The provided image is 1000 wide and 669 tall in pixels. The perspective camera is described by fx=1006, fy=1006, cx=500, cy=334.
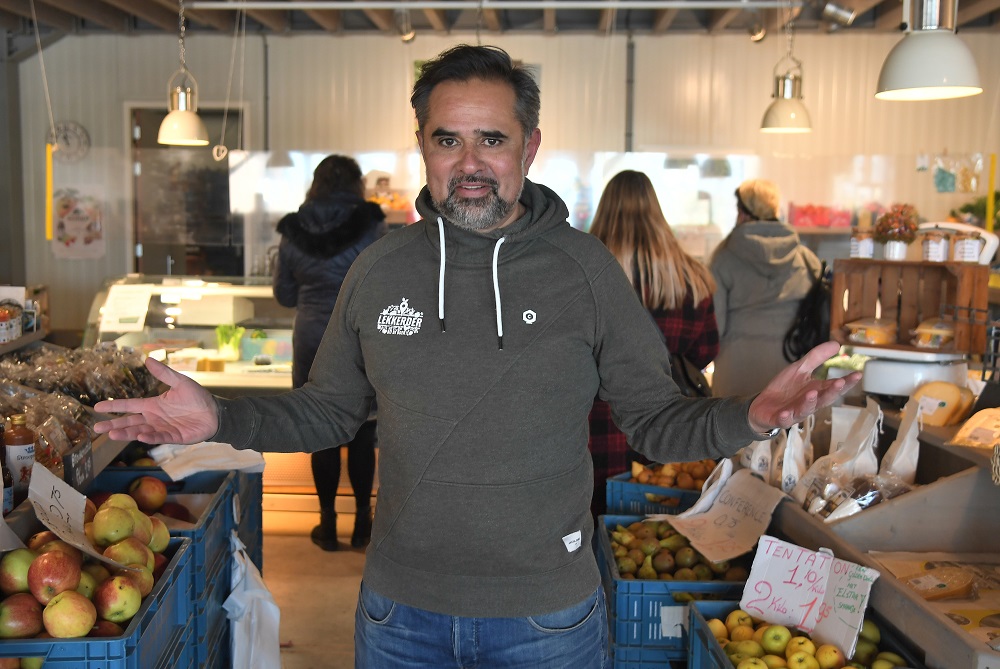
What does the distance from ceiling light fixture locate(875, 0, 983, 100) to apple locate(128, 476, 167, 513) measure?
2.89 meters

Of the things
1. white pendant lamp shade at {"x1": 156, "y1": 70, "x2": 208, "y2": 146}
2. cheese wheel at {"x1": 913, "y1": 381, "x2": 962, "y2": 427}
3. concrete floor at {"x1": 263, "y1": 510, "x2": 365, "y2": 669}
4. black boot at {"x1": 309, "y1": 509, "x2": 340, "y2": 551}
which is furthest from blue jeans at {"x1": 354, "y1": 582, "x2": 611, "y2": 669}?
white pendant lamp shade at {"x1": 156, "y1": 70, "x2": 208, "y2": 146}

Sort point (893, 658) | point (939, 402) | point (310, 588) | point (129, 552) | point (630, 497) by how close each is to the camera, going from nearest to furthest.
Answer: point (893, 658)
point (129, 552)
point (939, 402)
point (630, 497)
point (310, 588)

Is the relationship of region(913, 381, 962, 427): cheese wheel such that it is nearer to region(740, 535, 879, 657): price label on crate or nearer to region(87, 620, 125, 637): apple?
region(740, 535, 879, 657): price label on crate

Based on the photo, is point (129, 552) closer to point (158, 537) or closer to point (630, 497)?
point (158, 537)

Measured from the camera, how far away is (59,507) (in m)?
2.35

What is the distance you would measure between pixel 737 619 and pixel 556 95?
783cm

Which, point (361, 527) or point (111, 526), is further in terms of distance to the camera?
point (361, 527)

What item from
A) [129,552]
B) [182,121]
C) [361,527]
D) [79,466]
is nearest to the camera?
[129,552]

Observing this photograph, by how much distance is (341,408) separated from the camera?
212 cm

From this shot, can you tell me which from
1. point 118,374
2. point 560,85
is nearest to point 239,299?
point 118,374

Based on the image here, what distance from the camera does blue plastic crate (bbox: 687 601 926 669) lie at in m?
2.28

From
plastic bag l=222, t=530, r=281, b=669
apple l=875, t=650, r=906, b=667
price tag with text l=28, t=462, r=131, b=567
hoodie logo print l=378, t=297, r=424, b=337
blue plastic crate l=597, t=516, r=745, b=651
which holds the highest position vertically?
hoodie logo print l=378, t=297, r=424, b=337

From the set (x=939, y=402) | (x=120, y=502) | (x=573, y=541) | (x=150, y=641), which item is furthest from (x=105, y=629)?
(x=939, y=402)

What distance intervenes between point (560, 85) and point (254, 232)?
3467 mm
